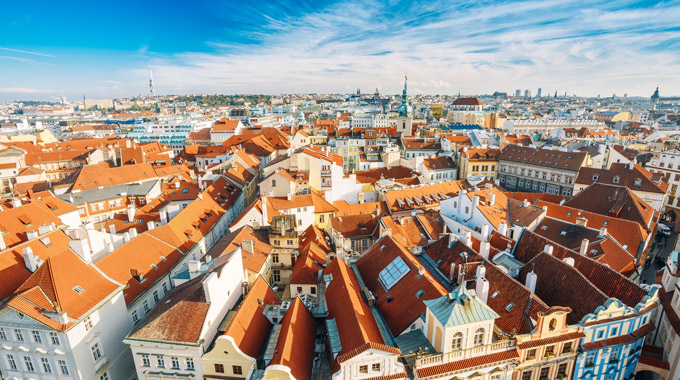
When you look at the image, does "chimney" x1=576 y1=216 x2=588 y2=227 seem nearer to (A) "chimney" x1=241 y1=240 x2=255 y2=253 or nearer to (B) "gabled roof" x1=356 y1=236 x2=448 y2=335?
(B) "gabled roof" x1=356 y1=236 x2=448 y2=335

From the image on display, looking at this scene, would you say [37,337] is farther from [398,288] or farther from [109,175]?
[109,175]

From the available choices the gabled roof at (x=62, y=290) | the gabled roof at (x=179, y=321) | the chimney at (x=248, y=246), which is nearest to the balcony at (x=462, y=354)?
the gabled roof at (x=179, y=321)

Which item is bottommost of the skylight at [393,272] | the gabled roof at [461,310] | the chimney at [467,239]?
the skylight at [393,272]

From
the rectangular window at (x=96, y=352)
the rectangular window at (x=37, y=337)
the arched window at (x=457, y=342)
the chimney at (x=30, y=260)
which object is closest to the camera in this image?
the arched window at (x=457, y=342)

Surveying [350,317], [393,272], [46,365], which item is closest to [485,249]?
[393,272]

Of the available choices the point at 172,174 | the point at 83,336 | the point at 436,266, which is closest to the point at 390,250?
the point at 436,266

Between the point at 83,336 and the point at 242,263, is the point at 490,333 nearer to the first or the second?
the point at 242,263

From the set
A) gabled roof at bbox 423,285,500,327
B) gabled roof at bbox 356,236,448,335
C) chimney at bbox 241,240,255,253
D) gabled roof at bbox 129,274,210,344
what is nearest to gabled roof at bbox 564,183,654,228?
gabled roof at bbox 356,236,448,335

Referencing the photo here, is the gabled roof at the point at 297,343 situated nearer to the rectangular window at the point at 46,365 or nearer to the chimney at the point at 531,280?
the chimney at the point at 531,280
